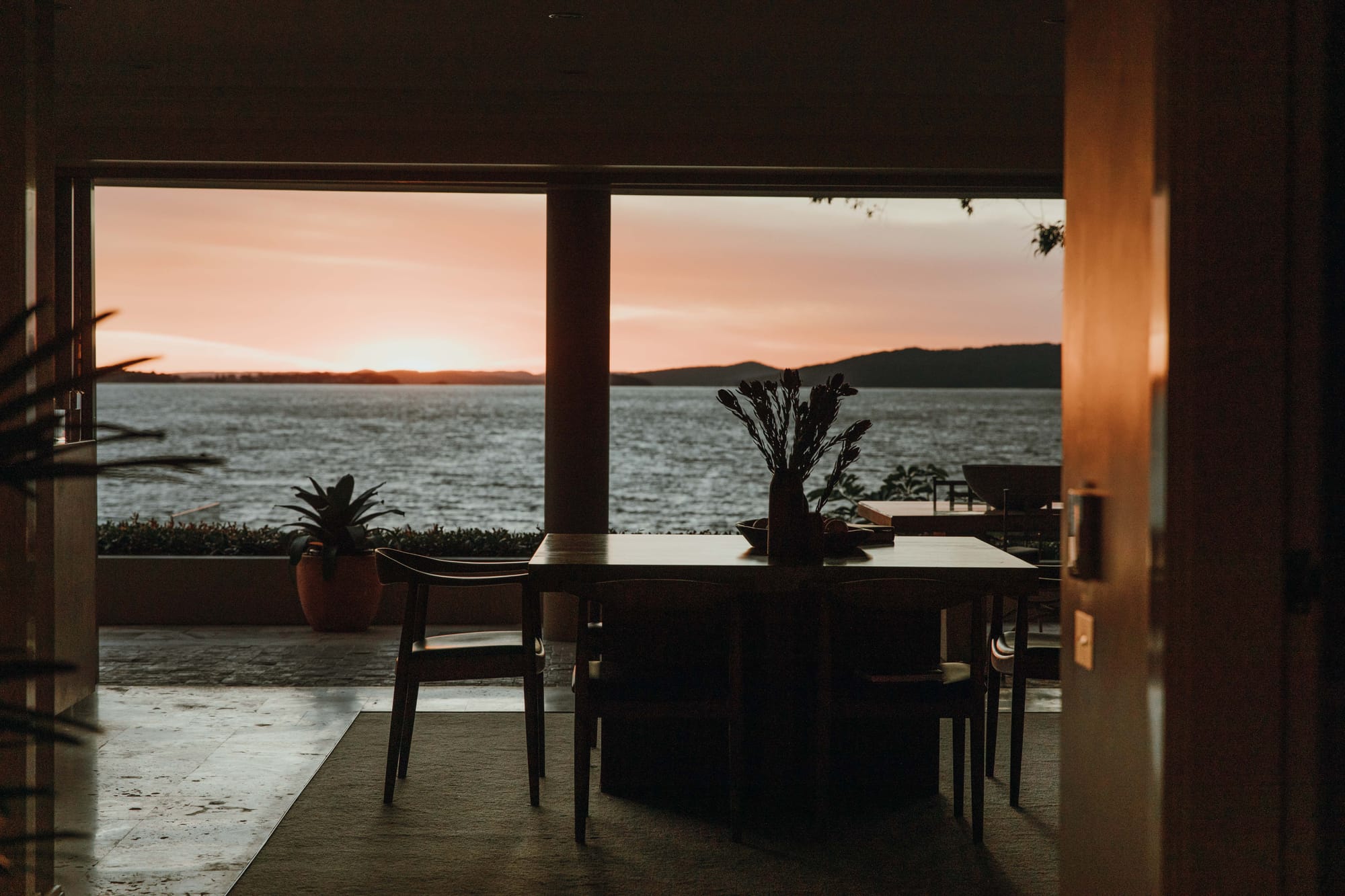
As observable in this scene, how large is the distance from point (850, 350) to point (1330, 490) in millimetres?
23850

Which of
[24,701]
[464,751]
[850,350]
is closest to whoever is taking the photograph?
[24,701]

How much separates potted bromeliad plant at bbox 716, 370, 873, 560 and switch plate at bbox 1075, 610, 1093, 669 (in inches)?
A: 72.2

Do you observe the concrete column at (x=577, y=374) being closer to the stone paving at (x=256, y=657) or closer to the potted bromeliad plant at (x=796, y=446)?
the stone paving at (x=256, y=657)

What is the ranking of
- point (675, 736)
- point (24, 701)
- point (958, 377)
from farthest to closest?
point (958, 377) < point (675, 736) < point (24, 701)

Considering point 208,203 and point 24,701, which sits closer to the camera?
point 24,701

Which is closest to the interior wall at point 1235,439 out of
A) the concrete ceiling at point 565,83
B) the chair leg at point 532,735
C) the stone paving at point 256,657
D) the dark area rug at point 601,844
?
the dark area rug at point 601,844

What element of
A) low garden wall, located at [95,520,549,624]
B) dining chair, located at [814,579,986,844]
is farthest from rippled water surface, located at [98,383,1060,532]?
dining chair, located at [814,579,986,844]

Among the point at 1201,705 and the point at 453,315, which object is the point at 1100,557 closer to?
the point at 1201,705

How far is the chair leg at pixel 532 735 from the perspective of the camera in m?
3.60

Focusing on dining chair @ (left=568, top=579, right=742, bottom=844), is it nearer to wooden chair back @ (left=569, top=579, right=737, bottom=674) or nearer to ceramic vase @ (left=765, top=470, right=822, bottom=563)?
wooden chair back @ (left=569, top=579, right=737, bottom=674)

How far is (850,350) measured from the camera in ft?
82.1

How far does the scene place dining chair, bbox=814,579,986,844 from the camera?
125 inches

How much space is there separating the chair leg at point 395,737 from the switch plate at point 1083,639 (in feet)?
7.98

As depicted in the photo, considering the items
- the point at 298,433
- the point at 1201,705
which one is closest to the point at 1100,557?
the point at 1201,705
